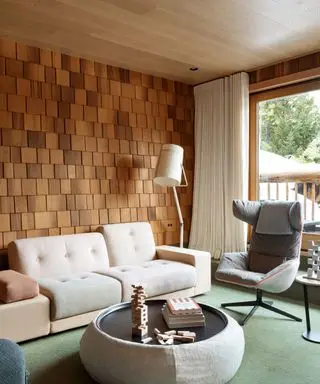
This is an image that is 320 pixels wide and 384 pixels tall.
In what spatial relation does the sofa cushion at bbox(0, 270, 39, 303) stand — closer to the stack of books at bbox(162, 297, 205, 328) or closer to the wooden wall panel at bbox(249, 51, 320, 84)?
the stack of books at bbox(162, 297, 205, 328)

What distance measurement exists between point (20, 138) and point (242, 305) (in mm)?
2655

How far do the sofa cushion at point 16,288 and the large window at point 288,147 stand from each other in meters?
2.89

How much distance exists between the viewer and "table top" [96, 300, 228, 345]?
2250mm

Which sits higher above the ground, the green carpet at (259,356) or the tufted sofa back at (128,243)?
the tufted sofa back at (128,243)

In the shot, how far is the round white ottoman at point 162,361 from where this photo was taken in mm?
1971

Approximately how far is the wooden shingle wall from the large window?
1.03m

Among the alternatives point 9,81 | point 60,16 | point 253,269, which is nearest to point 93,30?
point 60,16

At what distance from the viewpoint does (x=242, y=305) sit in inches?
138

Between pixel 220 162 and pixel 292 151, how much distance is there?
0.89 metres

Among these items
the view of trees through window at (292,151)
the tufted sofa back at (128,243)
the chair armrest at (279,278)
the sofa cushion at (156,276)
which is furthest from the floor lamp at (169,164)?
the chair armrest at (279,278)

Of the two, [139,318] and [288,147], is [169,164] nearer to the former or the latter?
[288,147]

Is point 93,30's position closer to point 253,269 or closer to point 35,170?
point 35,170

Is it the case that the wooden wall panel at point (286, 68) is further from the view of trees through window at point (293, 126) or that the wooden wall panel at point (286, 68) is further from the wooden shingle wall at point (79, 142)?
the wooden shingle wall at point (79, 142)

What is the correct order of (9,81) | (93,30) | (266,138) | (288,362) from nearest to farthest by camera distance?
(288,362), (93,30), (9,81), (266,138)
